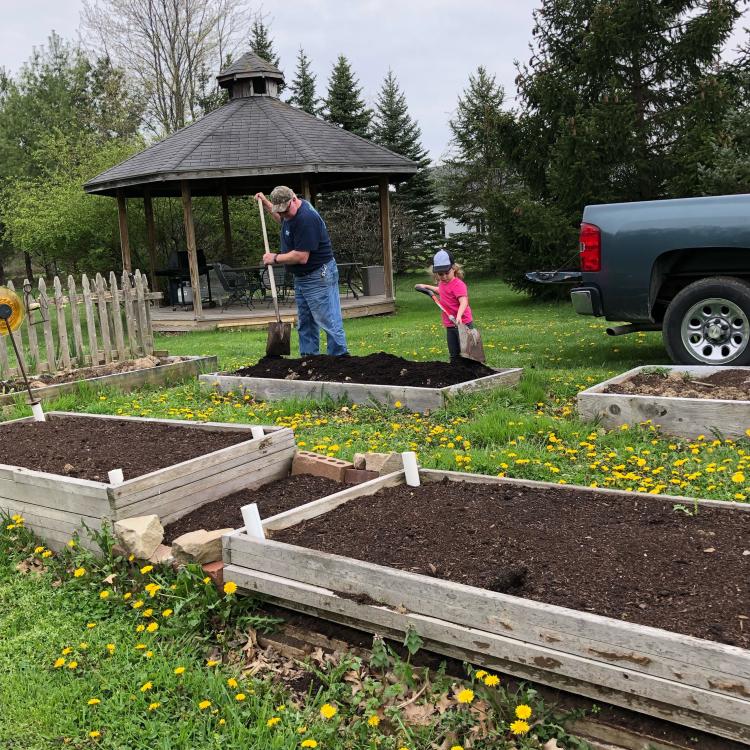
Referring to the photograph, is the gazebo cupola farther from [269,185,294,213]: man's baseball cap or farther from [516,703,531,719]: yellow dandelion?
[516,703,531,719]: yellow dandelion

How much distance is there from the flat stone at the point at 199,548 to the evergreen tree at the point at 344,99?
3308cm

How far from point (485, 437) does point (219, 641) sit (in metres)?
2.55

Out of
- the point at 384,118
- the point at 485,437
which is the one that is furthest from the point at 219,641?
the point at 384,118

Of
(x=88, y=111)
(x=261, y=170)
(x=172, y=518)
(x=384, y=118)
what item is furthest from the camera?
(x=88, y=111)

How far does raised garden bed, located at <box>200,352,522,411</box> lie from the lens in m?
6.13

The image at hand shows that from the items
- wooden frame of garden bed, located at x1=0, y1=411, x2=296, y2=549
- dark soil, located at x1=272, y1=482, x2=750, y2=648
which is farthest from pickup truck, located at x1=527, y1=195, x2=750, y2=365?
wooden frame of garden bed, located at x1=0, y1=411, x2=296, y2=549

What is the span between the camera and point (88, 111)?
41344 millimetres

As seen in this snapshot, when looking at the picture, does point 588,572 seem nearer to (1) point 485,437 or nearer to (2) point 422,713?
(2) point 422,713

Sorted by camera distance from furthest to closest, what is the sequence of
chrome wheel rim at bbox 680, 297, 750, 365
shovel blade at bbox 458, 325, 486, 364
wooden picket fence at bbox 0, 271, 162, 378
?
1. wooden picket fence at bbox 0, 271, 162, 378
2. shovel blade at bbox 458, 325, 486, 364
3. chrome wheel rim at bbox 680, 297, 750, 365

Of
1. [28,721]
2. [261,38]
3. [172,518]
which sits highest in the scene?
[261,38]

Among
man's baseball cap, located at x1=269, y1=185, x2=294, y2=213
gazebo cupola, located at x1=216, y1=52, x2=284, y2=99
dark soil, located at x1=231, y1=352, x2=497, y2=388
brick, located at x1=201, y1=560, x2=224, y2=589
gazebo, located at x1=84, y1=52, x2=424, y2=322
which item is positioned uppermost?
gazebo cupola, located at x1=216, y1=52, x2=284, y2=99

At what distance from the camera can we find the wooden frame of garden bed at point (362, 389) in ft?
19.7

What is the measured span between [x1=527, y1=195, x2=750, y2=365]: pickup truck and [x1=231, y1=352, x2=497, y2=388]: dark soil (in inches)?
61.4

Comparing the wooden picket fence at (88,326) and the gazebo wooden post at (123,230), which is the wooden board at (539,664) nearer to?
the wooden picket fence at (88,326)
